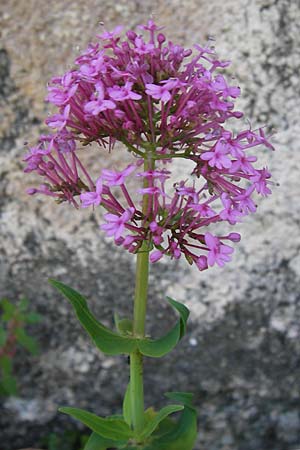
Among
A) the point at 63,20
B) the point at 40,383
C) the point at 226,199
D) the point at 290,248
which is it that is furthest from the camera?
the point at 40,383

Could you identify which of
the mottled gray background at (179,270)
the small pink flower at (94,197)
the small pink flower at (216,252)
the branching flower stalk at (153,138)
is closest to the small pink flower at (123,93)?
the branching flower stalk at (153,138)

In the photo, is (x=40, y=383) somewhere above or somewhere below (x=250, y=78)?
below

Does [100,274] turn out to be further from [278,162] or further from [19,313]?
[278,162]

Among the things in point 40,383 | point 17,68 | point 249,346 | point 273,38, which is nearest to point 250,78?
point 273,38

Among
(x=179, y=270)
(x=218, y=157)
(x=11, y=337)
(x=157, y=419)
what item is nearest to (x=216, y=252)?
(x=218, y=157)

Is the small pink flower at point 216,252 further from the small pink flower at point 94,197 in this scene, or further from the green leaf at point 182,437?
the green leaf at point 182,437

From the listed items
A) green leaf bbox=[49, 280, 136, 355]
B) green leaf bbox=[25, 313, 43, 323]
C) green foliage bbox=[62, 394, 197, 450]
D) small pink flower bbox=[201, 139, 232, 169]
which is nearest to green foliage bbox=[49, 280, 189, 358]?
green leaf bbox=[49, 280, 136, 355]
